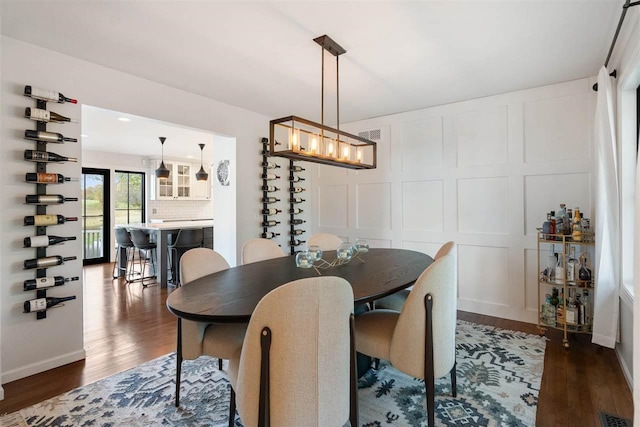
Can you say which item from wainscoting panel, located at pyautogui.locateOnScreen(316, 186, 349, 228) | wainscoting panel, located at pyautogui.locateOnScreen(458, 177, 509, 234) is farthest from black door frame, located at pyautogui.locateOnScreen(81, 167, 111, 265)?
wainscoting panel, located at pyautogui.locateOnScreen(458, 177, 509, 234)

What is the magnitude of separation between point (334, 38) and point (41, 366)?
3.23 m

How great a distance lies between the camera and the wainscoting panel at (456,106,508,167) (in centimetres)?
355

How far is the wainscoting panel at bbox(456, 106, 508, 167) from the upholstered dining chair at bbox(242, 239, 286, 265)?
238 cm

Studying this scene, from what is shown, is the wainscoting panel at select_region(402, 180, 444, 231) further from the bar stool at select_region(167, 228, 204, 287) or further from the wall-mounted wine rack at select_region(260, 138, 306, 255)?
the bar stool at select_region(167, 228, 204, 287)

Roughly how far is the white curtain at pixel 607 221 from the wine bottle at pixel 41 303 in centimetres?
418

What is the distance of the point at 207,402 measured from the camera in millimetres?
2037

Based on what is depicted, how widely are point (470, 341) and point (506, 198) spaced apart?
157cm

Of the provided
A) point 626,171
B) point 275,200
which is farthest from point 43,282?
point 626,171

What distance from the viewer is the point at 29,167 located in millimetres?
2420

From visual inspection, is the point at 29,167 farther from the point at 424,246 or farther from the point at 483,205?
the point at 483,205

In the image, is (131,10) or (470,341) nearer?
(131,10)

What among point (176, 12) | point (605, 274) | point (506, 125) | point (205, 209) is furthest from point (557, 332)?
point (205, 209)

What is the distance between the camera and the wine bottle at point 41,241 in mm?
2375

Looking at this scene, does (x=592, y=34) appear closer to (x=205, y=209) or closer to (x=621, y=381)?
(x=621, y=381)
